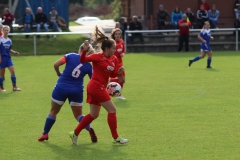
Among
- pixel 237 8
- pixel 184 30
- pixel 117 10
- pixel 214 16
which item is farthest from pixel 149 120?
pixel 117 10

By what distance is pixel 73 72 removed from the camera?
8672 millimetres

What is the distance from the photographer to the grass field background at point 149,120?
8195 millimetres

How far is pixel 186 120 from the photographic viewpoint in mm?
10664

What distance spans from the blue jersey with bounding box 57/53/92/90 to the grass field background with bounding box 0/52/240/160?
0.94 metres

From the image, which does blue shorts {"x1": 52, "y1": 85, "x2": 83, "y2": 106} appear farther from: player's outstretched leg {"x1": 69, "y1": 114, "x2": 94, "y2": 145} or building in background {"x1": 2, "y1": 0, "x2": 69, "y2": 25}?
building in background {"x1": 2, "y1": 0, "x2": 69, "y2": 25}

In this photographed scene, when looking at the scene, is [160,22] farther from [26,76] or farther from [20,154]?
[20,154]

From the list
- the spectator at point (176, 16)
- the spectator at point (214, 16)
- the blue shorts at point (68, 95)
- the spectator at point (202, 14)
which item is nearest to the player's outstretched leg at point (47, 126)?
the blue shorts at point (68, 95)

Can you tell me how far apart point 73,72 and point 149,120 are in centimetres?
263

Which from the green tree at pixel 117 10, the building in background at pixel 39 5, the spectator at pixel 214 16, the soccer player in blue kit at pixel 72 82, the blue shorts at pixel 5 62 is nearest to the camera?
the soccer player in blue kit at pixel 72 82

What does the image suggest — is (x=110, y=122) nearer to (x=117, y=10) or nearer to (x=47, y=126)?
(x=47, y=126)

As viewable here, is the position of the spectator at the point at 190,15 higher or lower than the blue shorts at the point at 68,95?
higher

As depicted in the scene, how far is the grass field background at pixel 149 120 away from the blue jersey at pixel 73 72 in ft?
3.08

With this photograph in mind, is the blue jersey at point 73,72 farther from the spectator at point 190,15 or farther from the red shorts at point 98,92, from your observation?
the spectator at point 190,15

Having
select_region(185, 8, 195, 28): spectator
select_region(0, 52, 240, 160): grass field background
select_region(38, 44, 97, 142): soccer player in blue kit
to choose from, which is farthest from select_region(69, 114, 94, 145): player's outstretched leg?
select_region(185, 8, 195, 28): spectator
